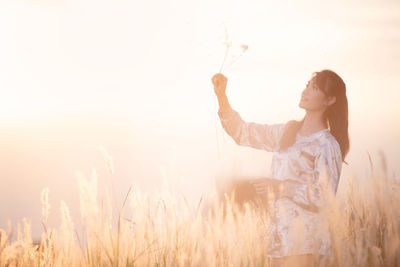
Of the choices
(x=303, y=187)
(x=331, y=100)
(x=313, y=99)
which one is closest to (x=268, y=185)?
(x=303, y=187)

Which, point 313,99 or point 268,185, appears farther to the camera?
point 313,99

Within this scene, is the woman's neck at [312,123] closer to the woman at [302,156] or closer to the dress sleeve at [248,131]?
the woman at [302,156]

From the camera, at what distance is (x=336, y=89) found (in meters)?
3.65

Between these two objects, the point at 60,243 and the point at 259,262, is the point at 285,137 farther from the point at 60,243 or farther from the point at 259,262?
the point at 60,243

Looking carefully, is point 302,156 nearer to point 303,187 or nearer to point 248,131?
point 303,187

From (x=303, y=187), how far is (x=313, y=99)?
27.1 inches

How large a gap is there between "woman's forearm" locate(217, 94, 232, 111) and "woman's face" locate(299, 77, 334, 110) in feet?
1.92

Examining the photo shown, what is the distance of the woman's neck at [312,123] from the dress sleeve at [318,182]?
206 mm

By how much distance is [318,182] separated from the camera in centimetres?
323

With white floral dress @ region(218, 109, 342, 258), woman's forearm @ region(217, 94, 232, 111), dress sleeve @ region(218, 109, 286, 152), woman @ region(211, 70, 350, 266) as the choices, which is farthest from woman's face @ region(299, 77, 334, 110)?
woman's forearm @ region(217, 94, 232, 111)

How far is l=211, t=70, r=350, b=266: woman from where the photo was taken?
128 inches

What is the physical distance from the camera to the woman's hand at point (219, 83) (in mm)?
3734

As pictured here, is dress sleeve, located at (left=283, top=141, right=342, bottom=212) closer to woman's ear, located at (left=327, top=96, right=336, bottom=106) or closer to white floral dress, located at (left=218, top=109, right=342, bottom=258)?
white floral dress, located at (left=218, top=109, right=342, bottom=258)

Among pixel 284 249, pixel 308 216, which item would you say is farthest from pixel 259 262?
Answer: pixel 308 216
